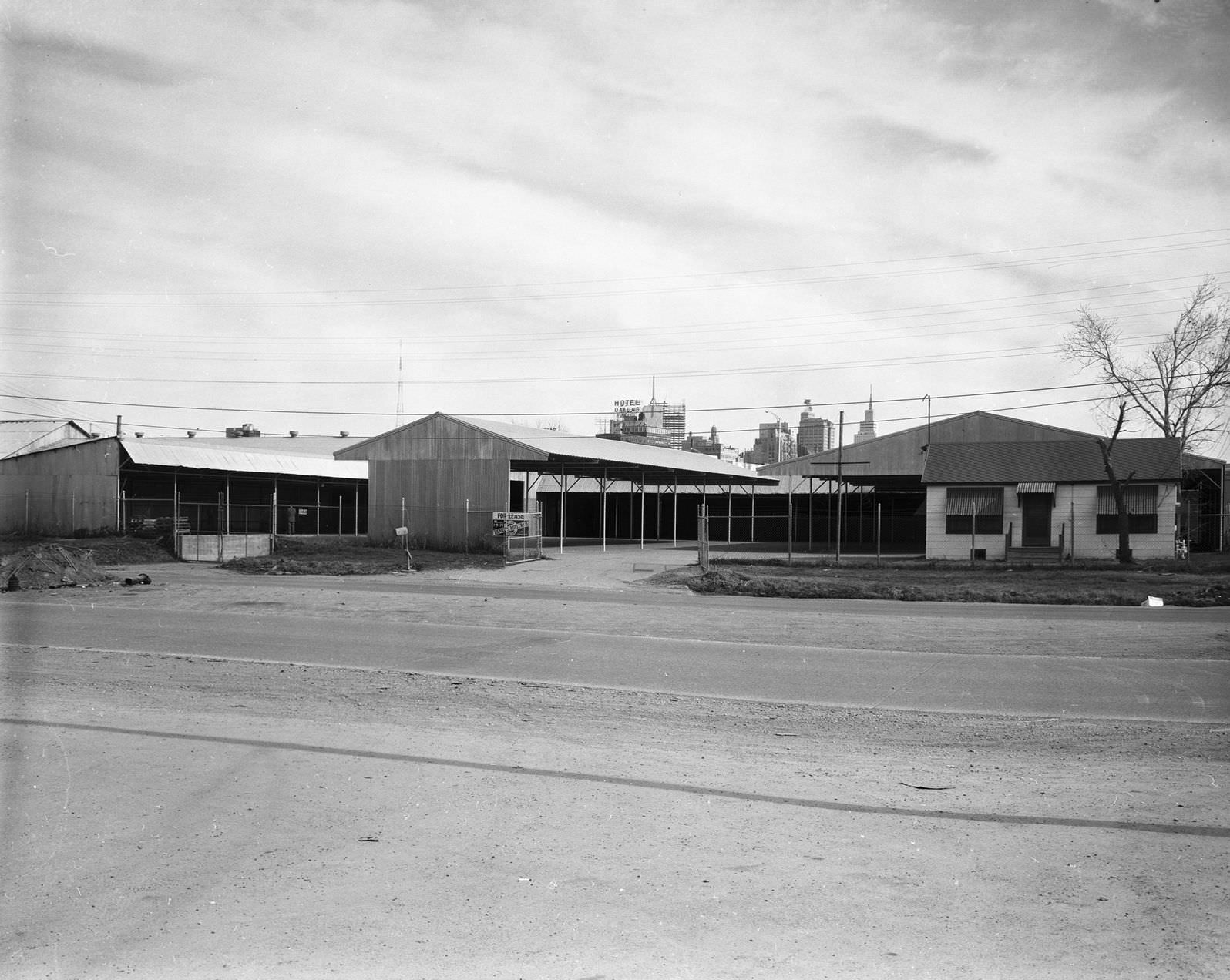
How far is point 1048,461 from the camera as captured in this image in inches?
1531

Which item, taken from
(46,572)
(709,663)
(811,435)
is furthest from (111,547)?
(811,435)

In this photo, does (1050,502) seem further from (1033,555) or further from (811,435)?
(811,435)

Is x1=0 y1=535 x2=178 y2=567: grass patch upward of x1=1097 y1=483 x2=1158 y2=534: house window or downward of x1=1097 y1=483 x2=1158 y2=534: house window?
downward

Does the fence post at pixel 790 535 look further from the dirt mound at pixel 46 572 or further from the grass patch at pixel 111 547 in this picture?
the grass patch at pixel 111 547

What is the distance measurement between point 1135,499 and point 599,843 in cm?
3671

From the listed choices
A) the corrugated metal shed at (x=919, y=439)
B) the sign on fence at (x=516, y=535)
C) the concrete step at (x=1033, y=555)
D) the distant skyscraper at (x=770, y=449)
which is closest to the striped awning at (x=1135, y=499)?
the concrete step at (x=1033, y=555)

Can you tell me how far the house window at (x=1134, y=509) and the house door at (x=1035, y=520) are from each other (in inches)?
70.8

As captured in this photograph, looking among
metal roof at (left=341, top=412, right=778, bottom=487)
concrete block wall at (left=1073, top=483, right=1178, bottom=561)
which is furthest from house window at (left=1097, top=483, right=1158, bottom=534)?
metal roof at (left=341, top=412, right=778, bottom=487)

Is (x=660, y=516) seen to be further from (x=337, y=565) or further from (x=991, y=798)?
(x=991, y=798)

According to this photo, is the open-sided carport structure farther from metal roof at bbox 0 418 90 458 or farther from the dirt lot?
the dirt lot

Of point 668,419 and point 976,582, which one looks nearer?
point 976,582

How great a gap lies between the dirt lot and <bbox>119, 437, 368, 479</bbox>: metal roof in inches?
1267

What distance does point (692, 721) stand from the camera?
9.55 m

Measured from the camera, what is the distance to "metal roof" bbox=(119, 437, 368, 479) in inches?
1546
